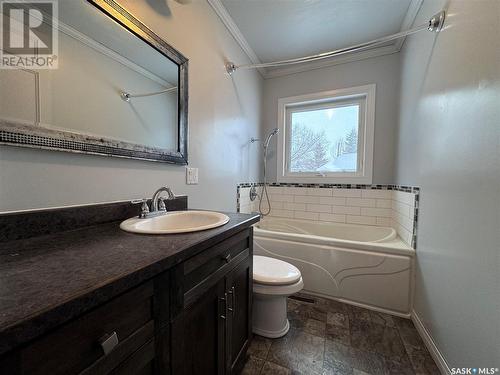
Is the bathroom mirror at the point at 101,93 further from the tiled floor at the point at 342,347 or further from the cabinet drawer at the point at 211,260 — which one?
the tiled floor at the point at 342,347

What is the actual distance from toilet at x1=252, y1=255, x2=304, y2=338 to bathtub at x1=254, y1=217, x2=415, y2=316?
1.67 feet

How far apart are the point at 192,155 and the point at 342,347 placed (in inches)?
64.0

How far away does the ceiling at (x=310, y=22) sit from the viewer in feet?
5.66

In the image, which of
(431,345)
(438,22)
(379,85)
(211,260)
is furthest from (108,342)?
(379,85)

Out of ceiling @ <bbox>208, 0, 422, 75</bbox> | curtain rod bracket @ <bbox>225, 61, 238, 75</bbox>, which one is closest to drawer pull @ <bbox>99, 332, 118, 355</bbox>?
curtain rod bracket @ <bbox>225, 61, 238, 75</bbox>

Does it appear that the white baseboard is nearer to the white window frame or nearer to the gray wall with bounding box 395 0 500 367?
the gray wall with bounding box 395 0 500 367

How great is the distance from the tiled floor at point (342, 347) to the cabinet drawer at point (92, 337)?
0.97 m

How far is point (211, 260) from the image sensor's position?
84 cm

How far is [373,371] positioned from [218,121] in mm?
1999

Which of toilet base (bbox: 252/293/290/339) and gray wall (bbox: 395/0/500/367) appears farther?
toilet base (bbox: 252/293/290/339)

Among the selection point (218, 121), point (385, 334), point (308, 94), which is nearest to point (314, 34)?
point (308, 94)

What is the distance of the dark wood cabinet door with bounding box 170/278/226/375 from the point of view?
69cm

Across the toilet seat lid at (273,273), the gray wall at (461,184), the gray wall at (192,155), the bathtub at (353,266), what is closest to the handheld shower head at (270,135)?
the gray wall at (192,155)

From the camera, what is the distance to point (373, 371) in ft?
3.88
